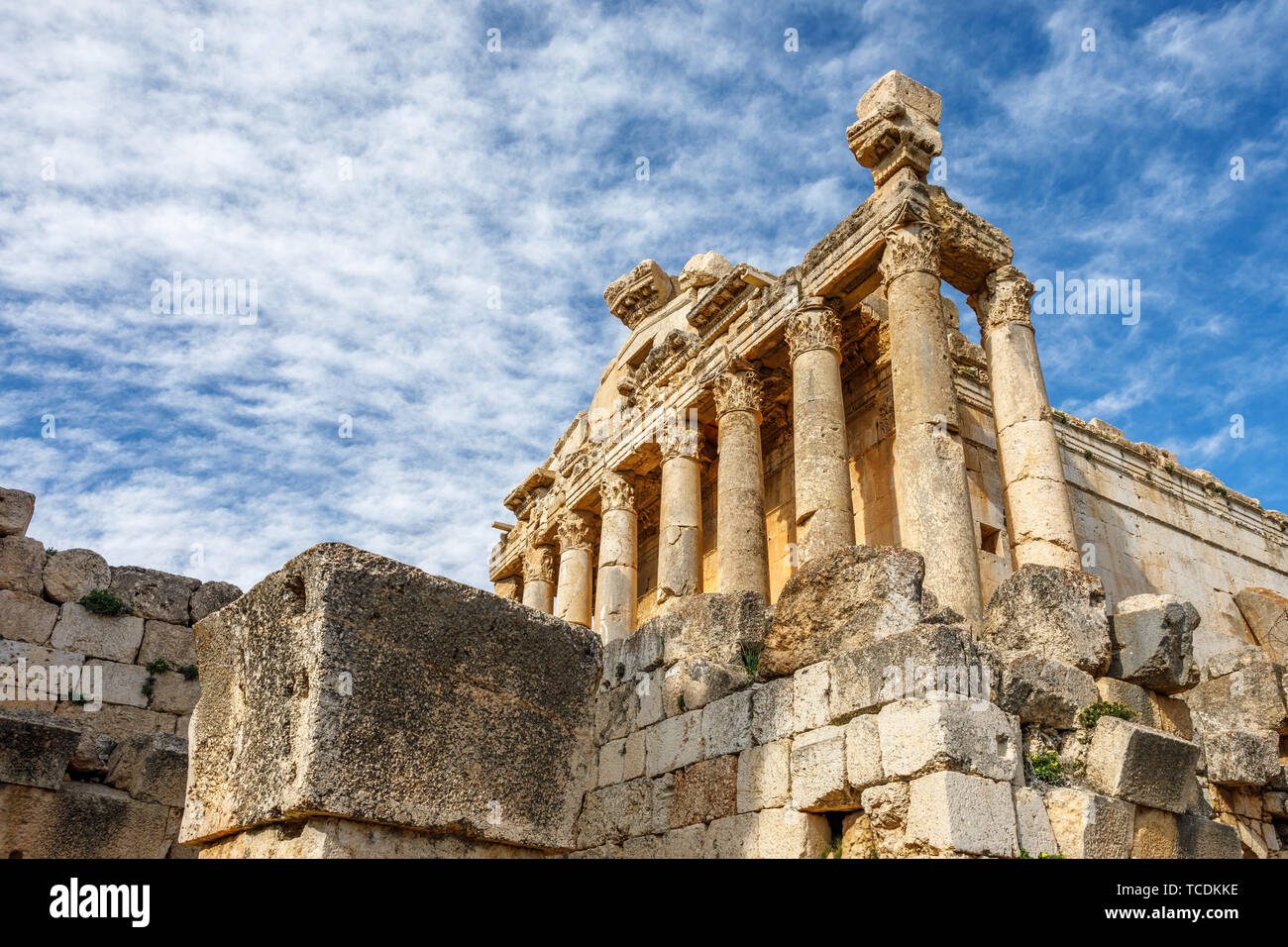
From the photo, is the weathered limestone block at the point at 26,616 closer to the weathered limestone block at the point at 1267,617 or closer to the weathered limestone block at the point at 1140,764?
the weathered limestone block at the point at 1140,764

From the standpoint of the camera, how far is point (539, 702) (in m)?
4.52

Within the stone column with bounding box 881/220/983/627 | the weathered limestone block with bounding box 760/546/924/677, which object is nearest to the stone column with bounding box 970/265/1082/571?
the stone column with bounding box 881/220/983/627

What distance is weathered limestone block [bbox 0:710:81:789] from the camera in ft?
21.9

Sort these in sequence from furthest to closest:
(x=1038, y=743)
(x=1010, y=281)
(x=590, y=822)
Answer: (x=1010, y=281)
(x=590, y=822)
(x=1038, y=743)

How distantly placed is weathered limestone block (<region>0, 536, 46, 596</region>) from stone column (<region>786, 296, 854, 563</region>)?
9.13 m

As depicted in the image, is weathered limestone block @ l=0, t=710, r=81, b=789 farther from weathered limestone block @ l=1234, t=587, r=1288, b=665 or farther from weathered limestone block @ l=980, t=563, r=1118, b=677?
weathered limestone block @ l=1234, t=587, r=1288, b=665

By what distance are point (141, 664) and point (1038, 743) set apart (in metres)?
8.62

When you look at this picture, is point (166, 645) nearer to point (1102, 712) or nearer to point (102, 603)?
point (102, 603)

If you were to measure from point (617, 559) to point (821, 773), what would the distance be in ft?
47.9

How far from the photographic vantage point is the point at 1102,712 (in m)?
6.29

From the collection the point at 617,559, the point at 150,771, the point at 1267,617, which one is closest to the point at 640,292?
the point at 617,559
